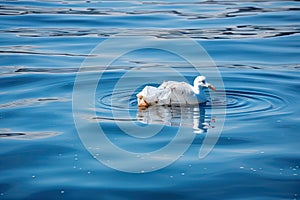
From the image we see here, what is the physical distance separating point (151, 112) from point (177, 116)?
0.47m

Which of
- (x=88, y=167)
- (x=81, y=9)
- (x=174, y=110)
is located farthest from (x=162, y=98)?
(x=81, y=9)

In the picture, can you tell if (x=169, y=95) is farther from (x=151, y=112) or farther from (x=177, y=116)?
(x=177, y=116)

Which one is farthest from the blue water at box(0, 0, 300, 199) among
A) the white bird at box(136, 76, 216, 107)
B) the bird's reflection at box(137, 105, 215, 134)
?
the white bird at box(136, 76, 216, 107)

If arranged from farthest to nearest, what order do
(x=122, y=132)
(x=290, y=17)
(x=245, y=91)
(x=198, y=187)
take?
1. (x=290, y=17)
2. (x=245, y=91)
3. (x=122, y=132)
4. (x=198, y=187)

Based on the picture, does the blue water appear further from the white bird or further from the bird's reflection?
the white bird

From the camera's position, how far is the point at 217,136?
11.1 m

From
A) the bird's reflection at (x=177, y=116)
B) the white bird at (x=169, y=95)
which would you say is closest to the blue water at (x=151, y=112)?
the bird's reflection at (x=177, y=116)

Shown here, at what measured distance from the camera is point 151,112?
12.4 m

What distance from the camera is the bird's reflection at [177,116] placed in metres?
11.7

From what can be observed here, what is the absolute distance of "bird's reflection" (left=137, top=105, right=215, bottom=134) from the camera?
1170 centimetres

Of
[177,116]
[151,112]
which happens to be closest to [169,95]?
[151,112]

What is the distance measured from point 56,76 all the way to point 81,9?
11.2 m

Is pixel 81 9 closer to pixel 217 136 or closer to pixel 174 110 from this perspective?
pixel 174 110

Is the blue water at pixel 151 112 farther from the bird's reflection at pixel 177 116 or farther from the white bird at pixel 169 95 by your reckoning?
the white bird at pixel 169 95
